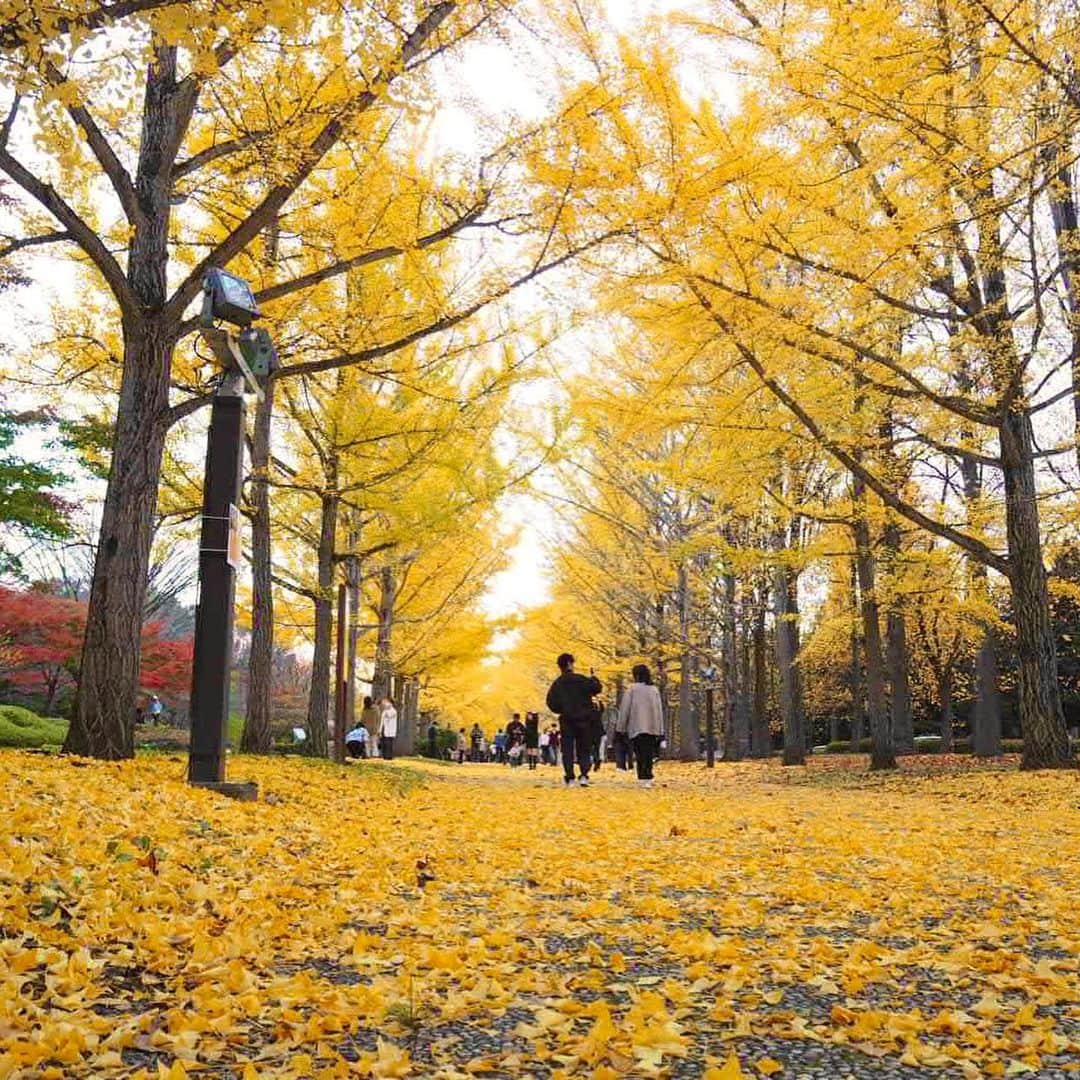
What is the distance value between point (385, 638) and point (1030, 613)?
Result: 1241cm

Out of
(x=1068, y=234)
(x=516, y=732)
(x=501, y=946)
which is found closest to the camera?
(x=501, y=946)

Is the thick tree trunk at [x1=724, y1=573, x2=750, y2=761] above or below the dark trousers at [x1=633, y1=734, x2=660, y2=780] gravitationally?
above

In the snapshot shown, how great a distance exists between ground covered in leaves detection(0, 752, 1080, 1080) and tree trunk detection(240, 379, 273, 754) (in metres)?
4.56

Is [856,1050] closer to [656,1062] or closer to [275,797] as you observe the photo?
[656,1062]

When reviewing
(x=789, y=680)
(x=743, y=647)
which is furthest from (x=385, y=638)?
(x=743, y=647)

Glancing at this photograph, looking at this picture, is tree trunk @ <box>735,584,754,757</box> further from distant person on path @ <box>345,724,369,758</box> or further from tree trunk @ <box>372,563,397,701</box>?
distant person on path @ <box>345,724,369,758</box>

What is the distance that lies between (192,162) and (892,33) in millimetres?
5503

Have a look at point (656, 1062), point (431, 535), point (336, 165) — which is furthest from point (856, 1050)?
point (431, 535)

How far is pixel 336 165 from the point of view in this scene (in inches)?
357

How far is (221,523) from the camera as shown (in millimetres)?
6527

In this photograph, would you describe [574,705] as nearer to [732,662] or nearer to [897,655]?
[897,655]

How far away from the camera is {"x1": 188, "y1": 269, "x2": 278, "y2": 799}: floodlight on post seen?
6.34 meters

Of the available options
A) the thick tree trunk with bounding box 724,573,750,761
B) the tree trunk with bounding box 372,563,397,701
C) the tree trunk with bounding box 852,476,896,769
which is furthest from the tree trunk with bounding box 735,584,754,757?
the tree trunk with bounding box 372,563,397,701

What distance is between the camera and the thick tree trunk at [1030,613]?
10.9m
